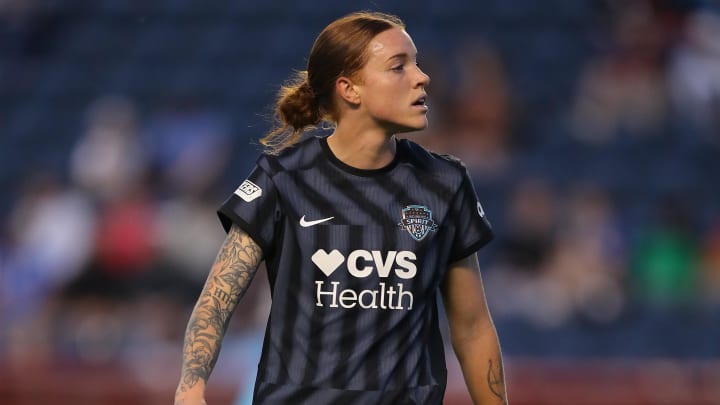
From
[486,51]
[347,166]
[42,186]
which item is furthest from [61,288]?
[347,166]

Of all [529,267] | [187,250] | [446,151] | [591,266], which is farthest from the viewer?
[446,151]

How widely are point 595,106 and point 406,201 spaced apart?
7.44m

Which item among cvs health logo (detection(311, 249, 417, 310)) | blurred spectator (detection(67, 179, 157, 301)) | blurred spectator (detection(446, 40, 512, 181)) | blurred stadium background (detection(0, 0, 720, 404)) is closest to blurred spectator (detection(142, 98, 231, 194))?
blurred stadium background (detection(0, 0, 720, 404))

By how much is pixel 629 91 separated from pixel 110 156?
4066 mm

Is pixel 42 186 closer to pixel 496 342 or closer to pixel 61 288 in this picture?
pixel 61 288

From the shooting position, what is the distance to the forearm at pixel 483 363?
12.8ft

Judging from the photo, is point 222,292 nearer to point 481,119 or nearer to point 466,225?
point 466,225

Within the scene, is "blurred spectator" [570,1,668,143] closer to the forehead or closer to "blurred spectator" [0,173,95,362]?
"blurred spectator" [0,173,95,362]

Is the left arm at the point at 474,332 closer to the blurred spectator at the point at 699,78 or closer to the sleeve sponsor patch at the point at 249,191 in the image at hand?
the sleeve sponsor patch at the point at 249,191

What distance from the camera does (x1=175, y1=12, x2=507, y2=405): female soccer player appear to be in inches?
143

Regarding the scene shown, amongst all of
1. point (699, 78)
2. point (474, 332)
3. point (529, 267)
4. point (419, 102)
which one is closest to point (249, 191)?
point (419, 102)

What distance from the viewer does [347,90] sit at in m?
3.84

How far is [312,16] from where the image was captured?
12719mm

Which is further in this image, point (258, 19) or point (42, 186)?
point (258, 19)
